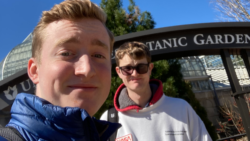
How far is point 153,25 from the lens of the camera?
6367 millimetres

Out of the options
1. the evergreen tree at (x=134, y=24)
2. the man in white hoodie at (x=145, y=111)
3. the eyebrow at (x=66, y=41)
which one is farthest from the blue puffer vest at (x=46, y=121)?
the evergreen tree at (x=134, y=24)

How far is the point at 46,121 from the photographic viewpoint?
30.7 inches

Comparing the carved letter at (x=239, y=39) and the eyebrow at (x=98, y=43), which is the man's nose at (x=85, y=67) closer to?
the eyebrow at (x=98, y=43)

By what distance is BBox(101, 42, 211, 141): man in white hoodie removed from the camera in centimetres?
187

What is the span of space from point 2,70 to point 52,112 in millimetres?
14960

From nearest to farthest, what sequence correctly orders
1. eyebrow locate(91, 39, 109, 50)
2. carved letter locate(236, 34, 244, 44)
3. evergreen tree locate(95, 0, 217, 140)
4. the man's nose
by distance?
the man's nose
eyebrow locate(91, 39, 109, 50)
carved letter locate(236, 34, 244, 44)
evergreen tree locate(95, 0, 217, 140)

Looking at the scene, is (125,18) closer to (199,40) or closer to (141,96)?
(199,40)

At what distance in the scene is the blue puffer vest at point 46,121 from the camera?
0.75 meters

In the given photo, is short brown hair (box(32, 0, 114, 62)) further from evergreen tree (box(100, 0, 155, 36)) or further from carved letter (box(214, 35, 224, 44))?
evergreen tree (box(100, 0, 155, 36))

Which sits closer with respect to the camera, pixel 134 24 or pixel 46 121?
pixel 46 121

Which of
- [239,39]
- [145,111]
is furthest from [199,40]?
[145,111]

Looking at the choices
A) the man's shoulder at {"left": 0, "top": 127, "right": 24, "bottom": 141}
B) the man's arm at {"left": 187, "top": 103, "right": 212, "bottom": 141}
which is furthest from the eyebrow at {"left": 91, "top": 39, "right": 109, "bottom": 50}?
the man's arm at {"left": 187, "top": 103, "right": 212, "bottom": 141}

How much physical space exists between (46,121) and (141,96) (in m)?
1.45

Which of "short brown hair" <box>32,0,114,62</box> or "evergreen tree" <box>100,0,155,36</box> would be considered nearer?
"short brown hair" <box>32,0,114,62</box>
